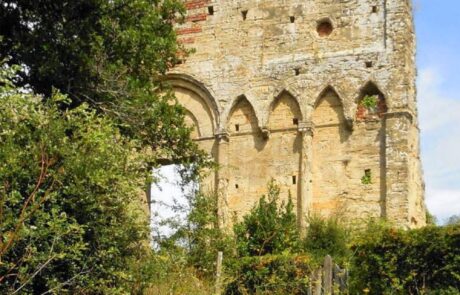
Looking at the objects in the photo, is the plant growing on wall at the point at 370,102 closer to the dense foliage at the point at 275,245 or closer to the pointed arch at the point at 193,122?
the dense foliage at the point at 275,245

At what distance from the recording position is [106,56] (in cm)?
1747

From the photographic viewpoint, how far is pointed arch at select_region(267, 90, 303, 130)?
2281 centimetres

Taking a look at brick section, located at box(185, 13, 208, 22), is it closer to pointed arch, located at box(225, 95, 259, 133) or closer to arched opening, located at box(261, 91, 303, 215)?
pointed arch, located at box(225, 95, 259, 133)

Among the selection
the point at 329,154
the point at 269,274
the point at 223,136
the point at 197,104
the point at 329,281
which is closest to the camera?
the point at 329,281

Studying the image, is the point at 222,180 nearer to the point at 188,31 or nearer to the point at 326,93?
the point at 326,93

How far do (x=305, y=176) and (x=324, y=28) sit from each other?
3876 millimetres

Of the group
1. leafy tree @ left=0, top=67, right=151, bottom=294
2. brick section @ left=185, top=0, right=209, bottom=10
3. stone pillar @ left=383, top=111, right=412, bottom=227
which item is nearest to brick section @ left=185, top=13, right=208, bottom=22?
brick section @ left=185, top=0, right=209, bottom=10

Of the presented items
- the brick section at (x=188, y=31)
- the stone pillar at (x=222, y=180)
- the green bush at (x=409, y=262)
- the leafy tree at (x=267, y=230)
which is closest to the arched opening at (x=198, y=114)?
the stone pillar at (x=222, y=180)

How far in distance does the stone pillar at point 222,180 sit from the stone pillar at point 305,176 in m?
1.89

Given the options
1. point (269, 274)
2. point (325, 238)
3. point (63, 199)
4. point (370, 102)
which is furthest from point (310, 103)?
point (63, 199)

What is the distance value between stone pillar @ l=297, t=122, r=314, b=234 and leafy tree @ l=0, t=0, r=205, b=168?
3092 millimetres

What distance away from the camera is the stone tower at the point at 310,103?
2170cm

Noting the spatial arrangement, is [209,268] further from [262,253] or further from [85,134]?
[85,134]

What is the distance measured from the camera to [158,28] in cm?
2011
